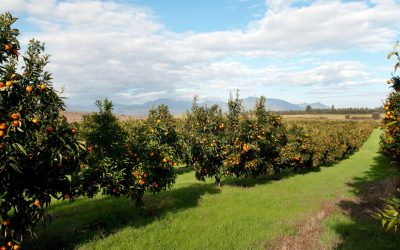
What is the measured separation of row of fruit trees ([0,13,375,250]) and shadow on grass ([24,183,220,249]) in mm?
1283

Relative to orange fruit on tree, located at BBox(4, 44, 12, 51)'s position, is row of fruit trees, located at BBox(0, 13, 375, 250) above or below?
below

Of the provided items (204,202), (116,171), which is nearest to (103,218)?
(116,171)

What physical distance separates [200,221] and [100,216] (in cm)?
483

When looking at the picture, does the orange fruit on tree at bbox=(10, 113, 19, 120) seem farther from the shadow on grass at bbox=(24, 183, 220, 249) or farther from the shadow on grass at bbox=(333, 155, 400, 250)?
the shadow on grass at bbox=(333, 155, 400, 250)

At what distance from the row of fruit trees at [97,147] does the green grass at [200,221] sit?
146cm

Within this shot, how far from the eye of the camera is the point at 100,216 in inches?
566

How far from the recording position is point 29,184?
25.8ft

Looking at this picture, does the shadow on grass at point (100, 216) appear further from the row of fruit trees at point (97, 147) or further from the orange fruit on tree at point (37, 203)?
the orange fruit on tree at point (37, 203)

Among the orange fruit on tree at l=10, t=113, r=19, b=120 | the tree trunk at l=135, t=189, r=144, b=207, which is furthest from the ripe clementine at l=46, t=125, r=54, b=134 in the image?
the tree trunk at l=135, t=189, r=144, b=207

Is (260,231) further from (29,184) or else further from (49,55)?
(49,55)

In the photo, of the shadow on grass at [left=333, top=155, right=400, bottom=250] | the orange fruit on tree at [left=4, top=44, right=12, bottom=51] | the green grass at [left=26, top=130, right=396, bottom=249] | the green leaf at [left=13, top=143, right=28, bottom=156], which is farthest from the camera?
the green grass at [left=26, top=130, right=396, bottom=249]

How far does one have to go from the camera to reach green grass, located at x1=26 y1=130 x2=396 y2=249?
11.3 metres

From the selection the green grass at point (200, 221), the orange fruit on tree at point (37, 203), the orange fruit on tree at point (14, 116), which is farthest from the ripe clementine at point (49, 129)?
the green grass at point (200, 221)

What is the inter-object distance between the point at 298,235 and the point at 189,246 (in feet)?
14.8
